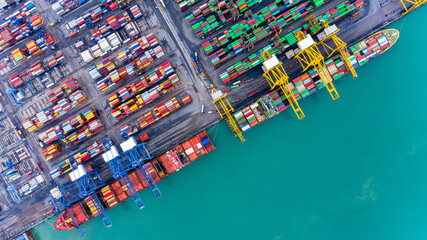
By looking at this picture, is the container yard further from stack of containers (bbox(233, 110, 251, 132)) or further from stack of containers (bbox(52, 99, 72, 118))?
stack of containers (bbox(52, 99, 72, 118))

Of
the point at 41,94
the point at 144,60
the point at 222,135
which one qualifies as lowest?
the point at 222,135

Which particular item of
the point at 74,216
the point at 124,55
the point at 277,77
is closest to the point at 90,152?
the point at 74,216

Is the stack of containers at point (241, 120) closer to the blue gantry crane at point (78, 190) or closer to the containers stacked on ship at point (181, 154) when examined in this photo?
the containers stacked on ship at point (181, 154)

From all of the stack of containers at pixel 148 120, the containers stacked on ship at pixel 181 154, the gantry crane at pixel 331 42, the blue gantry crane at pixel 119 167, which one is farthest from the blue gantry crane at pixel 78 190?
the gantry crane at pixel 331 42

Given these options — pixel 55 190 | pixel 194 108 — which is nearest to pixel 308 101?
pixel 194 108

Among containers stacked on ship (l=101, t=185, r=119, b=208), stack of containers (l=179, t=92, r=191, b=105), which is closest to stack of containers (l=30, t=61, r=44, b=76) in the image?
containers stacked on ship (l=101, t=185, r=119, b=208)

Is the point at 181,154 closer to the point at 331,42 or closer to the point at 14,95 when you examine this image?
the point at 14,95

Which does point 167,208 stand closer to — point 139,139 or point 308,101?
point 139,139
